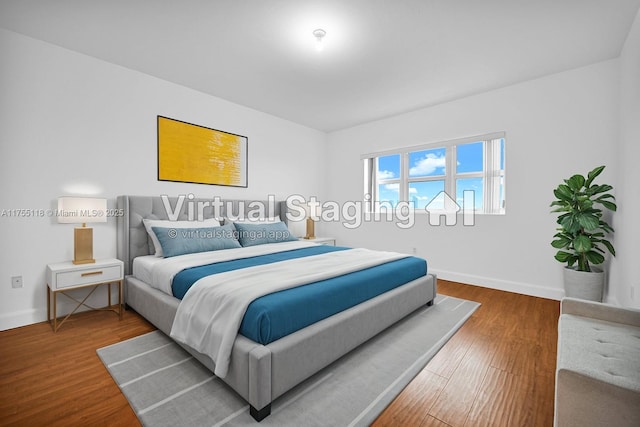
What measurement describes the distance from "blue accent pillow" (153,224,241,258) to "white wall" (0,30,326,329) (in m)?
0.72

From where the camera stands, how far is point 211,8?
7.27 ft

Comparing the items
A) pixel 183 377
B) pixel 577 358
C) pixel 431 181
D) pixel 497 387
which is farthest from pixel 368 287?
pixel 431 181

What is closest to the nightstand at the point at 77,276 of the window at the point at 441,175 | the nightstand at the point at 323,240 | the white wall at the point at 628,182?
the nightstand at the point at 323,240

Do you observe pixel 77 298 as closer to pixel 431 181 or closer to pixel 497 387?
pixel 497 387

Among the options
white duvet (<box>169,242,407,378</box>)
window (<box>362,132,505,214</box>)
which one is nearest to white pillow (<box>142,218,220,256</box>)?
white duvet (<box>169,242,407,378</box>)

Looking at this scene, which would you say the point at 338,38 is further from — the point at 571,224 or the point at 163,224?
the point at 571,224

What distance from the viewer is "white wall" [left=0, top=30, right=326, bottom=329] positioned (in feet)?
8.38

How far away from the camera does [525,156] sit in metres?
3.59

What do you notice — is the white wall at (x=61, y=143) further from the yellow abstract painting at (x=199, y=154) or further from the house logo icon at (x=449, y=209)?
the house logo icon at (x=449, y=209)

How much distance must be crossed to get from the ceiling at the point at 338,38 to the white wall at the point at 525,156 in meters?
0.27

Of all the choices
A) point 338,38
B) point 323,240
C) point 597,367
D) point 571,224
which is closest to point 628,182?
point 571,224

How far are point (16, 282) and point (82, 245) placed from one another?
59 centimetres

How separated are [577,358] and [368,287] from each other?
49.9 inches

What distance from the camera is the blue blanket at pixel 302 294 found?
5.20 feet
